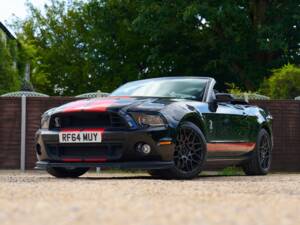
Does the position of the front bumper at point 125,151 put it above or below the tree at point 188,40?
below

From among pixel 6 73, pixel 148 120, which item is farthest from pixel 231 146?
pixel 6 73

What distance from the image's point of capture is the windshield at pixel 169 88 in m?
11.1

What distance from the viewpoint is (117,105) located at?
32.7 feet

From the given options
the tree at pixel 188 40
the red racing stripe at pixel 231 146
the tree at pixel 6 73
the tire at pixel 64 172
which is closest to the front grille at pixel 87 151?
the tire at pixel 64 172

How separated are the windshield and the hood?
0.56 m

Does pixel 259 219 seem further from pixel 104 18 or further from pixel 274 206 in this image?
pixel 104 18

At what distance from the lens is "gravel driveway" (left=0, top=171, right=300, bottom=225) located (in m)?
5.05

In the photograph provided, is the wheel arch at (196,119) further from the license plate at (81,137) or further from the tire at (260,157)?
the tire at (260,157)

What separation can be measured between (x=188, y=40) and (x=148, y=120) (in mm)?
30039

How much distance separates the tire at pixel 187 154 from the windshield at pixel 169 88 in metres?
0.82

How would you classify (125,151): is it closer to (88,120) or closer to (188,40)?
(88,120)

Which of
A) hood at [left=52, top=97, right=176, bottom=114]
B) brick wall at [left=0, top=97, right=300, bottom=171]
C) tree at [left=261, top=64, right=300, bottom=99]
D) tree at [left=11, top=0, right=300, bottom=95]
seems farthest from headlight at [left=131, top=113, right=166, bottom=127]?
tree at [left=11, top=0, right=300, bottom=95]

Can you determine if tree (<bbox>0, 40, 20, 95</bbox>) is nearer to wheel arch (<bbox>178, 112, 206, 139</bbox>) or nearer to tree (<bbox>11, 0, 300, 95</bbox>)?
tree (<bbox>11, 0, 300, 95</bbox>)

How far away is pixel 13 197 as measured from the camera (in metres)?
6.75
